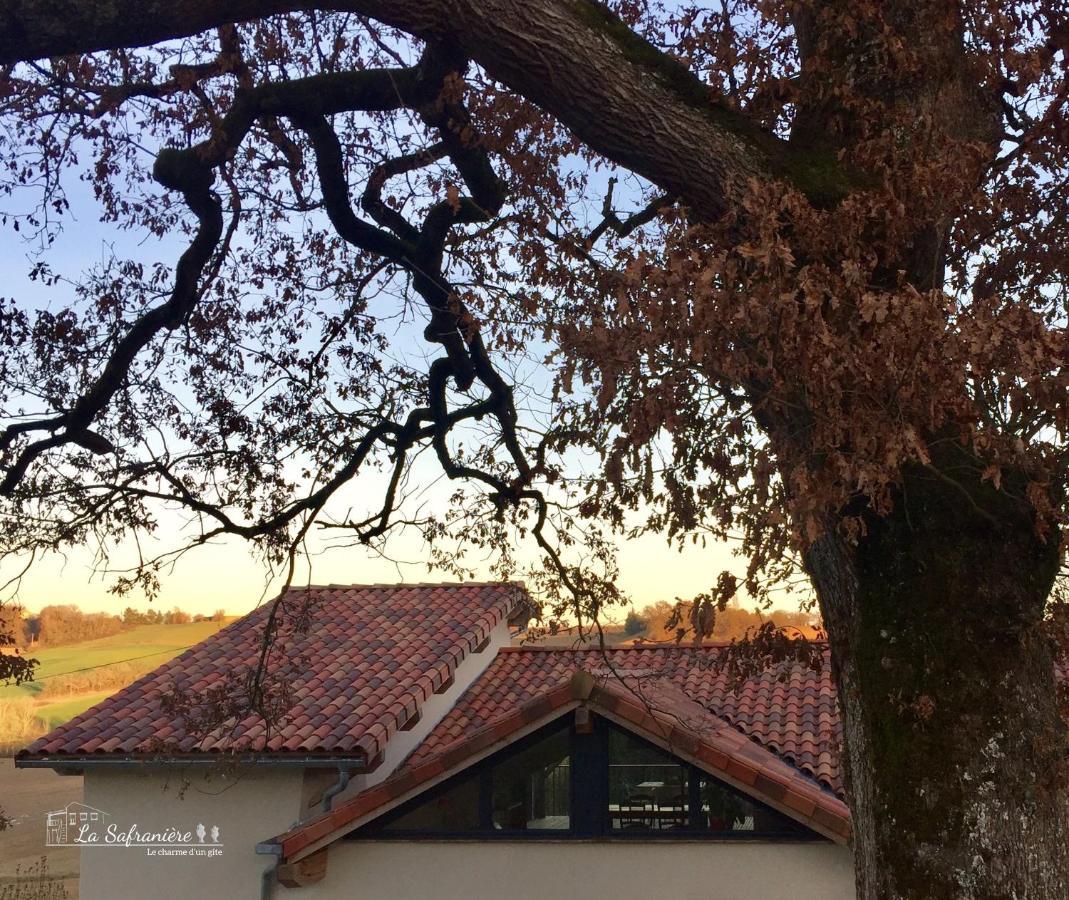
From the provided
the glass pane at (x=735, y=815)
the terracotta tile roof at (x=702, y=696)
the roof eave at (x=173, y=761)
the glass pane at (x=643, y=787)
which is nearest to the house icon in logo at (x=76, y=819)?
the roof eave at (x=173, y=761)

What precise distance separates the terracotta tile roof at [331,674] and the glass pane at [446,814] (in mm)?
936

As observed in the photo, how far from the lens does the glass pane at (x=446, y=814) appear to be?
12.9 metres

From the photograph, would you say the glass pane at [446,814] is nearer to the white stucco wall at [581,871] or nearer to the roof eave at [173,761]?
the white stucco wall at [581,871]

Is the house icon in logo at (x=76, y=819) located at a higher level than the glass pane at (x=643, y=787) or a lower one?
lower

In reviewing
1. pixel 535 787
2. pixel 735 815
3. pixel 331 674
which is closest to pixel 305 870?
pixel 535 787

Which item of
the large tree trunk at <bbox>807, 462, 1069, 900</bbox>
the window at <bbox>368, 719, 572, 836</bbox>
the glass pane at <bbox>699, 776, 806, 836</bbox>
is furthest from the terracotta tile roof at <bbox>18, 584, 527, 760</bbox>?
the large tree trunk at <bbox>807, 462, 1069, 900</bbox>

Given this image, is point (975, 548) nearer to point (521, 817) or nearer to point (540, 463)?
point (540, 463)

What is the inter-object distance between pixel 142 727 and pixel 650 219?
10.2 m

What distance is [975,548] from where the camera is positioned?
4910 mm

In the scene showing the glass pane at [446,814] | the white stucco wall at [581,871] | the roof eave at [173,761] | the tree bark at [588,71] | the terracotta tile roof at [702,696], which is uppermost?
the tree bark at [588,71]

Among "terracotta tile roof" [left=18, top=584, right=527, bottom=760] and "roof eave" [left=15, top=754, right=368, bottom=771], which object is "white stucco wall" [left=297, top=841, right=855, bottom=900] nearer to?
"roof eave" [left=15, top=754, right=368, bottom=771]

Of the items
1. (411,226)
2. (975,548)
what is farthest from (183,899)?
(975,548)

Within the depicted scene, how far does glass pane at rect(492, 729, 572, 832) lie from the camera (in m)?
12.9

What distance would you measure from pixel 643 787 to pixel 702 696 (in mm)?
2958
